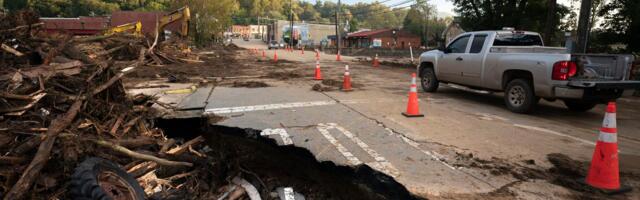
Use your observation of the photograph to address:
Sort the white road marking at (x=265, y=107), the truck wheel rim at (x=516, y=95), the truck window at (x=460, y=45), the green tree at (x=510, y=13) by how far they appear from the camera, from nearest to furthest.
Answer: the white road marking at (x=265, y=107) → the truck wheel rim at (x=516, y=95) → the truck window at (x=460, y=45) → the green tree at (x=510, y=13)

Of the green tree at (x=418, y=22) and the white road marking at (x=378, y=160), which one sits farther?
the green tree at (x=418, y=22)

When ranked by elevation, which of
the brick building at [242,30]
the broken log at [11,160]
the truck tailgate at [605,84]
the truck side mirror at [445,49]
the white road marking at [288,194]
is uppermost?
the brick building at [242,30]

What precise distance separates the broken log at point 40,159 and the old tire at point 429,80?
9077 millimetres

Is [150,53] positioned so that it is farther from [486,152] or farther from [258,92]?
[486,152]

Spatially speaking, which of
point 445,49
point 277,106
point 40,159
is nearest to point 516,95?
point 445,49

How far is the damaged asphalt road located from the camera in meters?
4.69

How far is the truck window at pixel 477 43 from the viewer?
10.3 meters

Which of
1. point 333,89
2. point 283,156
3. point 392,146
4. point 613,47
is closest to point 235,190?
point 283,156

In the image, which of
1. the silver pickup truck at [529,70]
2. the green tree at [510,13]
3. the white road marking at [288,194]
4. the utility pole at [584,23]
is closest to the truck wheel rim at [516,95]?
the silver pickup truck at [529,70]

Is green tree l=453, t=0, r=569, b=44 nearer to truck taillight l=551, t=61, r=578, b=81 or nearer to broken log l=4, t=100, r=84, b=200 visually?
truck taillight l=551, t=61, r=578, b=81

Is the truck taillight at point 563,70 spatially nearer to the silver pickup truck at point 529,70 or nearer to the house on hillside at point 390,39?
the silver pickup truck at point 529,70

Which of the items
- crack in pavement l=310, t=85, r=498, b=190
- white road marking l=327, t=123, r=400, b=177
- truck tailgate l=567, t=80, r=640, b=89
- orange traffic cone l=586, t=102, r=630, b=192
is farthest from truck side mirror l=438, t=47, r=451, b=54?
orange traffic cone l=586, t=102, r=630, b=192

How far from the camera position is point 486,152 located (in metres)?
5.89

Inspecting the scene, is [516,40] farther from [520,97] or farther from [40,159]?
[40,159]
